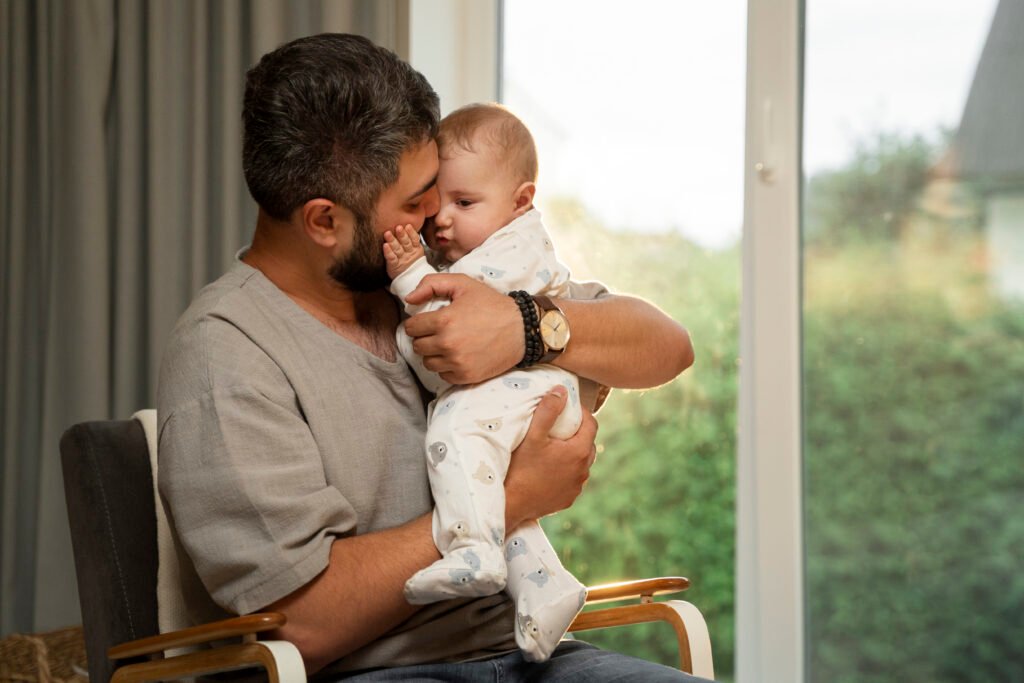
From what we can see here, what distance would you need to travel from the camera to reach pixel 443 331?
156 centimetres

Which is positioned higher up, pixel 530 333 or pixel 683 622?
pixel 530 333

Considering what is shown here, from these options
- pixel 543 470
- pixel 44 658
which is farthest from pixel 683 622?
pixel 44 658

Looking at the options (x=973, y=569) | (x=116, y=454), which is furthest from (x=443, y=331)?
(x=973, y=569)

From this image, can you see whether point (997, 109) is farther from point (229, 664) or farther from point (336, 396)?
point (229, 664)

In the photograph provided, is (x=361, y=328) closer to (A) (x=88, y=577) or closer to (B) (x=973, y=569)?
(A) (x=88, y=577)

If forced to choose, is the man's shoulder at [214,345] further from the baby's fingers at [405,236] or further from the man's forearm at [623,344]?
the man's forearm at [623,344]

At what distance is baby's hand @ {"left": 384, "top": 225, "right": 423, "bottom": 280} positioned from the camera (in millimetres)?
1667

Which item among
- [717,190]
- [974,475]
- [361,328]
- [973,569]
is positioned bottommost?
[973,569]

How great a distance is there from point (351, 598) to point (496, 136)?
75 cm

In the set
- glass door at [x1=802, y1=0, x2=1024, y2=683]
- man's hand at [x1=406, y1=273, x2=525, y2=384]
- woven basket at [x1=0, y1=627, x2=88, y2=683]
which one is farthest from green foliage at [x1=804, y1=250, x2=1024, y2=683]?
woven basket at [x1=0, y1=627, x2=88, y2=683]

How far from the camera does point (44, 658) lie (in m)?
2.39

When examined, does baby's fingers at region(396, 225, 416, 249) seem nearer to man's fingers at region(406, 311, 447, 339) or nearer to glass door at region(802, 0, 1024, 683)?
man's fingers at region(406, 311, 447, 339)

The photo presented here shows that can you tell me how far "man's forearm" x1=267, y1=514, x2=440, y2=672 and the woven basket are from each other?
42.7 inches

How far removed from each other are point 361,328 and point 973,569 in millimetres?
1473
